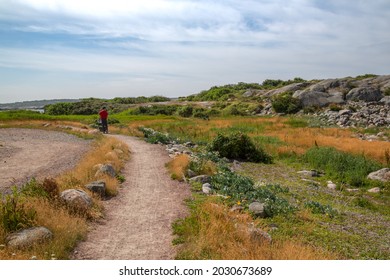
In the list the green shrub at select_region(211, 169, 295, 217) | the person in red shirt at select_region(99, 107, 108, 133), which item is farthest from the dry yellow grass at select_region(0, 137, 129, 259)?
the person in red shirt at select_region(99, 107, 108, 133)

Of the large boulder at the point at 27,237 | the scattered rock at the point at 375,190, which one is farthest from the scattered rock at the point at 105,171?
the scattered rock at the point at 375,190

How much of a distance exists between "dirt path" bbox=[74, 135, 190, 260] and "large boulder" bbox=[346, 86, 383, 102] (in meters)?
69.1

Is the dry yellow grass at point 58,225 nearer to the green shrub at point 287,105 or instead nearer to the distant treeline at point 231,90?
the green shrub at point 287,105

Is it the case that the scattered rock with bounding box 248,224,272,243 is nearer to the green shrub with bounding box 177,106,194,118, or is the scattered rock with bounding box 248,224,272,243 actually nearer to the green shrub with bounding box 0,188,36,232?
the green shrub with bounding box 0,188,36,232

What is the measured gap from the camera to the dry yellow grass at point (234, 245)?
7.01m

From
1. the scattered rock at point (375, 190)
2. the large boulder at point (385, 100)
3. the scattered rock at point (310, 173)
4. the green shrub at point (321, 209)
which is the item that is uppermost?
the large boulder at point (385, 100)

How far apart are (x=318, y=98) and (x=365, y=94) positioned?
10.7 meters

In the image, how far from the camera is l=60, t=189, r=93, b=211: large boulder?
10109mm

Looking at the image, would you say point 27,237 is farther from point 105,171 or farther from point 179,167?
point 179,167

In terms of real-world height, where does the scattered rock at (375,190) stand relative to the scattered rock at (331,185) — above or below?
below

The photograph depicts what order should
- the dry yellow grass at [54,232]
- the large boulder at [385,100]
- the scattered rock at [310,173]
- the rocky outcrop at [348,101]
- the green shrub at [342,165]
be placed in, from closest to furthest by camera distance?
the dry yellow grass at [54,232], the green shrub at [342,165], the scattered rock at [310,173], the rocky outcrop at [348,101], the large boulder at [385,100]

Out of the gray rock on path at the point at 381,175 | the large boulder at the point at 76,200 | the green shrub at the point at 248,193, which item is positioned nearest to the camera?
the large boulder at the point at 76,200

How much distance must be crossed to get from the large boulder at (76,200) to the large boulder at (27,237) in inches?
85.6

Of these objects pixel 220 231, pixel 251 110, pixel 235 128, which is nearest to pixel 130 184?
pixel 220 231
